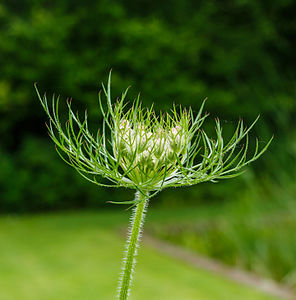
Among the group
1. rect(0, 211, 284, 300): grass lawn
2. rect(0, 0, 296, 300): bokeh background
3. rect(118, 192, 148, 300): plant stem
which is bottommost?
rect(118, 192, 148, 300): plant stem

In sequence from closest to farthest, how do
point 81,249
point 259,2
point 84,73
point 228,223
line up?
point 228,223 < point 81,249 < point 84,73 < point 259,2

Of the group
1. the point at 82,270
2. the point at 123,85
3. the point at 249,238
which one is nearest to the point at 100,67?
the point at 123,85

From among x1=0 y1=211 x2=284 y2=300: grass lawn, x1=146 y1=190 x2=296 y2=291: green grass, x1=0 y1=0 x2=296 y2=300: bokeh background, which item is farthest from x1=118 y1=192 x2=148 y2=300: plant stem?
x1=0 y1=0 x2=296 y2=300: bokeh background

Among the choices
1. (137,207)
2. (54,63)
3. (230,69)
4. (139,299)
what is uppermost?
(230,69)

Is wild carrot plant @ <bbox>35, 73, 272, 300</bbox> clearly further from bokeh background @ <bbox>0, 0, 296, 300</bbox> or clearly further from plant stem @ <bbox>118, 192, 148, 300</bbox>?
bokeh background @ <bbox>0, 0, 296, 300</bbox>

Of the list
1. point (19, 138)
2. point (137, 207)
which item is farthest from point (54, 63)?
point (137, 207)

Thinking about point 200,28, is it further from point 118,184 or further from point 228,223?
point 118,184

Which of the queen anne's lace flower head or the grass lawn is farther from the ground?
the grass lawn
